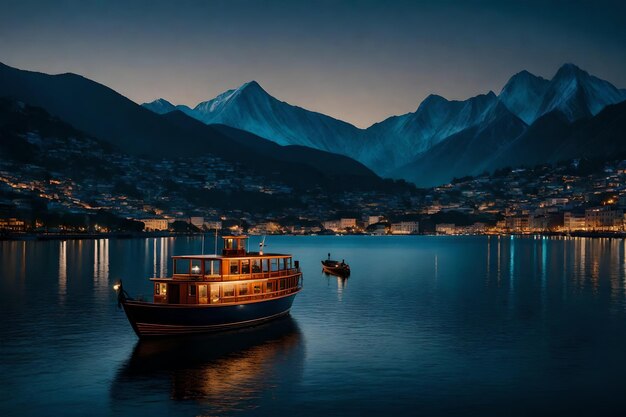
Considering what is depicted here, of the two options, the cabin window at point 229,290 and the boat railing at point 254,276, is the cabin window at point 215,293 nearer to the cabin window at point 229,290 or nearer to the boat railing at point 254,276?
the cabin window at point 229,290

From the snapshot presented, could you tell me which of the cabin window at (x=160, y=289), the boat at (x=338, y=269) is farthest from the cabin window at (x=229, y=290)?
the boat at (x=338, y=269)

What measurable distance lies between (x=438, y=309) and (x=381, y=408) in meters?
24.1

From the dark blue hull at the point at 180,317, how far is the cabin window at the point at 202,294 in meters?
0.53

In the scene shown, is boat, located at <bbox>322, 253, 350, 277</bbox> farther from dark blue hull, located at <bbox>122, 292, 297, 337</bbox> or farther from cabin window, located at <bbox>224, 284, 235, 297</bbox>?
cabin window, located at <bbox>224, 284, 235, 297</bbox>

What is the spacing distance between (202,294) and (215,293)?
2.45 ft

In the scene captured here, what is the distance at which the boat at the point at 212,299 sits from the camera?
30.9 metres

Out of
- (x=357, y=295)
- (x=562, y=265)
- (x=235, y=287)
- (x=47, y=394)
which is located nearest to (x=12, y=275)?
(x=357, y=295)

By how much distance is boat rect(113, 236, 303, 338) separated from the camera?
30.9 metres

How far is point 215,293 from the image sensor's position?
32.6m

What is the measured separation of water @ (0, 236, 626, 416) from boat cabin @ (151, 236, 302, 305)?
1.85 meters

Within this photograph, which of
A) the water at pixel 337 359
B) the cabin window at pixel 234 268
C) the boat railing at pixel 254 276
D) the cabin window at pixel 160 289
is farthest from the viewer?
the cabin window at pixel 234 268

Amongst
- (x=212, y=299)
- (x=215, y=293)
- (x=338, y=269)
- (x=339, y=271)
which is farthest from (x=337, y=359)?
(x=338, y=269)

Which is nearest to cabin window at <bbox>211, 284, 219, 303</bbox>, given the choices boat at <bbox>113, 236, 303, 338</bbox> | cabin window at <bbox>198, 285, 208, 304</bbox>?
boat at <bbox>113, 236, 303, 338</bbox>

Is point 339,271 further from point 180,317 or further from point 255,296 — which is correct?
point 180,317
